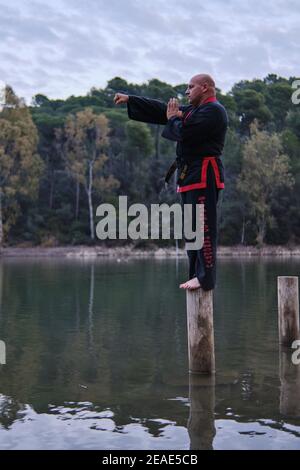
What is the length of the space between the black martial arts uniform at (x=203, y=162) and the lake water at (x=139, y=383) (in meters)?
1.44

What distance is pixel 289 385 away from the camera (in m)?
7.94

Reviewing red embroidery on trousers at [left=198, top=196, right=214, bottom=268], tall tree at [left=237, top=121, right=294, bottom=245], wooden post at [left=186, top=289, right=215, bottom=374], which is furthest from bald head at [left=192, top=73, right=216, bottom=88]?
tall tree at [left=237, top=121, right=294, bottom=245]

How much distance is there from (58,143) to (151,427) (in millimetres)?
62943

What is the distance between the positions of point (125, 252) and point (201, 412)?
162 feet

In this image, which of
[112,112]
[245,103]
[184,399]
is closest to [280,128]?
[245,103]

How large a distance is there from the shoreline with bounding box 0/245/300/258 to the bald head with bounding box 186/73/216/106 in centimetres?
4627

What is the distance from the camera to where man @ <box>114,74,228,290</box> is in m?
7.62

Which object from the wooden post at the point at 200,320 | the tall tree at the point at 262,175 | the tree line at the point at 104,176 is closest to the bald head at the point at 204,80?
the wooden post at the point at 200,320

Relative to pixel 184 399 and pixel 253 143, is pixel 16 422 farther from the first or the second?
pixel 253 143

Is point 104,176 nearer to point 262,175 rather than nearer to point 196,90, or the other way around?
point 262,175

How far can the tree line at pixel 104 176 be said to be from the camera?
59.7 metres

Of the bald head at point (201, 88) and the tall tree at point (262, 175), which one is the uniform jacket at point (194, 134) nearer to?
the bald head at point (201, 88)
